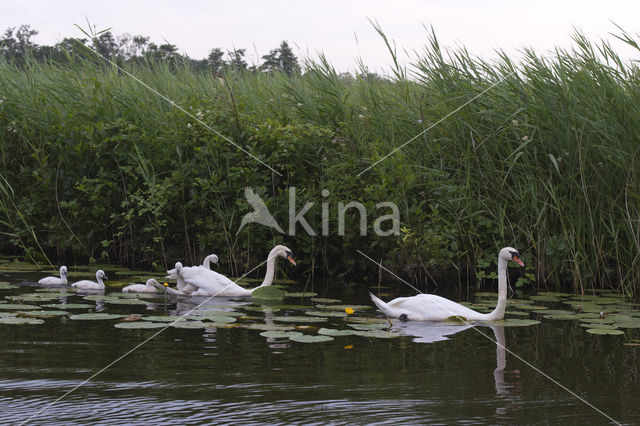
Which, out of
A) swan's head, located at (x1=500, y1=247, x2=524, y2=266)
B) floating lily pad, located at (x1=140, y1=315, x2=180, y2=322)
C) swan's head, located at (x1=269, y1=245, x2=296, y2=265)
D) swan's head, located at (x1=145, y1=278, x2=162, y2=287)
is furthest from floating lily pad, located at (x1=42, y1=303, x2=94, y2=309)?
swan's head, located at (x1=500, y1=247, x2=524, y2=266)

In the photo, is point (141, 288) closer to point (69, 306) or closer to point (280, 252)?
point (69, 306)

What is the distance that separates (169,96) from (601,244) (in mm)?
5730

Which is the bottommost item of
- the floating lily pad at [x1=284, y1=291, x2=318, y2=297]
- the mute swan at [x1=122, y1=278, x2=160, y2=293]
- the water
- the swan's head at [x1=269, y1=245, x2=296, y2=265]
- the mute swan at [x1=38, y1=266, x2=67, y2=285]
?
the water

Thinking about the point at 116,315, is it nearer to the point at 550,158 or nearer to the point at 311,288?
the point at 311,288

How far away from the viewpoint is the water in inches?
151

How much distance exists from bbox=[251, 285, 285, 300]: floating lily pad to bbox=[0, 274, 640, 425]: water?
1323 mm

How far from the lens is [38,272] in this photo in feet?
28.0

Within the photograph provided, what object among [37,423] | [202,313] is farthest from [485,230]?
[37,423]

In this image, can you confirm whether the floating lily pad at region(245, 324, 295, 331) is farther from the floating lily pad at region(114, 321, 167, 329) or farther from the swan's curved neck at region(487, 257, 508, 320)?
the swan's curved neck at region(487, 257, 508, 320)

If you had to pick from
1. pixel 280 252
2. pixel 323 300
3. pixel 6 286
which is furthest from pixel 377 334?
pixel 6 286

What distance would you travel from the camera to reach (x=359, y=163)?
8.80 meters

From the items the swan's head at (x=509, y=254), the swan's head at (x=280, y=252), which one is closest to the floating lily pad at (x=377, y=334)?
the swan's head at (x=509, y=254)

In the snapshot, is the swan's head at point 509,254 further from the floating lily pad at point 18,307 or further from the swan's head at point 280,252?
the floating lily pad at point 18,307

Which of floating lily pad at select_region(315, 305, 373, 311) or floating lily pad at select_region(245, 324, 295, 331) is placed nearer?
floating lily pad at select_region(245, 324, 295, 331)
